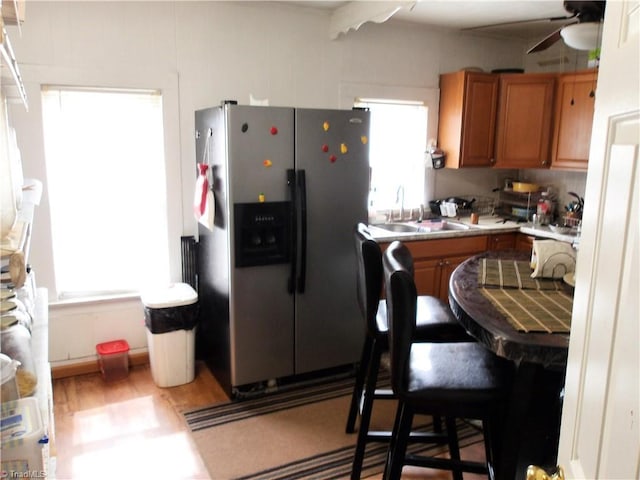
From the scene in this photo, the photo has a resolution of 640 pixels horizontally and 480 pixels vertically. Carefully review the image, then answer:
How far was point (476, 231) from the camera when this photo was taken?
386 cm

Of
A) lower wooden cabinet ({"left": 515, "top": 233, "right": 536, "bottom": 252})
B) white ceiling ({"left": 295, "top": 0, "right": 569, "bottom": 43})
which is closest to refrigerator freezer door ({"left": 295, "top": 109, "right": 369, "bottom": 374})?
white ceiling ({"left": 295, "top": 0, "right": 569, "bottom": 43})

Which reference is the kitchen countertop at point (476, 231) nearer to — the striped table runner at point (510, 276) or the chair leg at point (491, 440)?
the striped table runner at point (510, 276)

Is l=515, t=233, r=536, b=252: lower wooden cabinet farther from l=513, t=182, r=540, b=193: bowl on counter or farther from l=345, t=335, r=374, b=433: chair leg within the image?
l=345, t=335, r=374, b=433: chair leg

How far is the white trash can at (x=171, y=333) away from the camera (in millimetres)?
3119

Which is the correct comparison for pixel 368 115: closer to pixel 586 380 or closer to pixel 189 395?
pixel 189 395

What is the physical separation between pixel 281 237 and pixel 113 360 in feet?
4.48

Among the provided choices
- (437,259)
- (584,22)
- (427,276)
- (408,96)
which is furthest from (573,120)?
(584,22)

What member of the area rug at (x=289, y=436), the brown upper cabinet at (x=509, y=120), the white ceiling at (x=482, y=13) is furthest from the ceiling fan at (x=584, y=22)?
the area rug at (x=289, y=436)

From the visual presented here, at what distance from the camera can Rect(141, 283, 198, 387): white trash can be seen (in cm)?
312

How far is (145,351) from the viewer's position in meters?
3.51

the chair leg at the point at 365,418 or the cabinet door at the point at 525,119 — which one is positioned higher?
the cabinet door at the point at 525,119

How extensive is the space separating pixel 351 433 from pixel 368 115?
A: 1.84m

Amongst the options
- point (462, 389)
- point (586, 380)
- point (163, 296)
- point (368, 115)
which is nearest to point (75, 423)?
point (163, 296)

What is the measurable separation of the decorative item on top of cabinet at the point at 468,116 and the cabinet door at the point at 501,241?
2.06 feet
